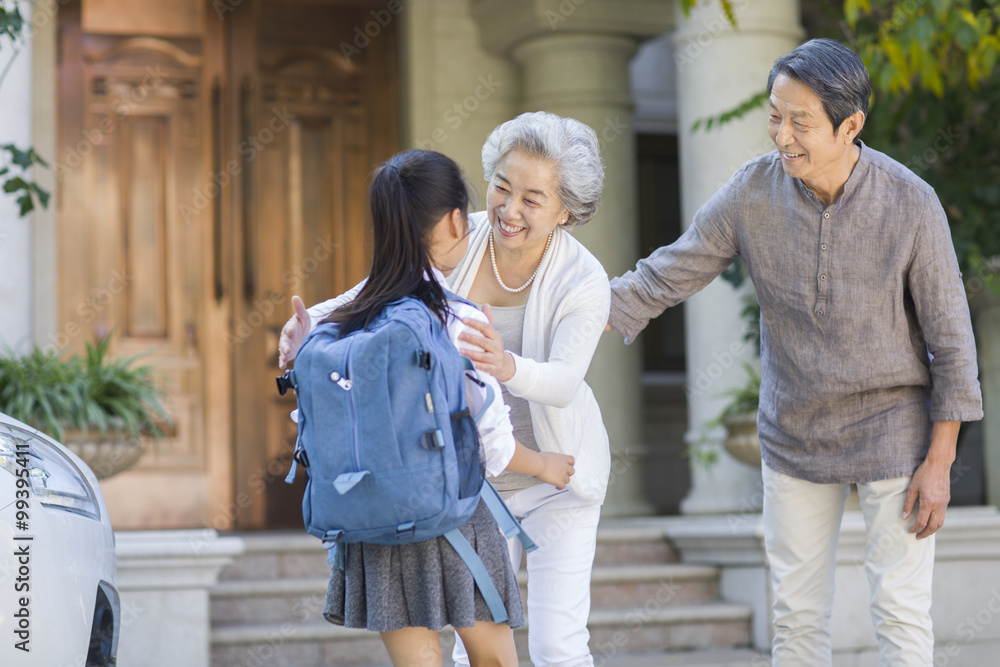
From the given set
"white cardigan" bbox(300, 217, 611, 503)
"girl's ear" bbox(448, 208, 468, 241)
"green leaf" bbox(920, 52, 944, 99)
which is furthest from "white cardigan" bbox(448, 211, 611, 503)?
"green leaf" bbox(920, 52, 944, 99)

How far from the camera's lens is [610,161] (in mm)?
6578

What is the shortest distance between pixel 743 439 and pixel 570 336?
3.03 metres

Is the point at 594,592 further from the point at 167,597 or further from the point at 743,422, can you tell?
the point at 167,597

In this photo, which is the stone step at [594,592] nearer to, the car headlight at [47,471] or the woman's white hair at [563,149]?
the car headlight at [47,471]

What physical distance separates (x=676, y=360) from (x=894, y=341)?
17.0 ft

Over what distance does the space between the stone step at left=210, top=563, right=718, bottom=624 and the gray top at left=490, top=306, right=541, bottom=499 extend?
2186 millimetres

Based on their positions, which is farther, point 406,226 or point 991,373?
point 991,373

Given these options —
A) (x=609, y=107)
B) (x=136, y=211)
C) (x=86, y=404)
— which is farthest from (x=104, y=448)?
(x=609, y=107)

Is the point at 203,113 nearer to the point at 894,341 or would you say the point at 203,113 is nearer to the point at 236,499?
Result: the point at 236,499

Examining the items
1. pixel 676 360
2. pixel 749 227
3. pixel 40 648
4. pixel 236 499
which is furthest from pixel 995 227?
pixel 40 648

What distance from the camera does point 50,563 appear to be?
2107 millimetres

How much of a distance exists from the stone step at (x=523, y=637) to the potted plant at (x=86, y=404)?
2.60 feet

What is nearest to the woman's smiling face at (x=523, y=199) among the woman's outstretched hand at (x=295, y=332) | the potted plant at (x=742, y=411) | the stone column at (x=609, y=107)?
the woman's outstretched hand at (x=295, y=332)

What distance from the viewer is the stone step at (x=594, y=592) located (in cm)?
446
